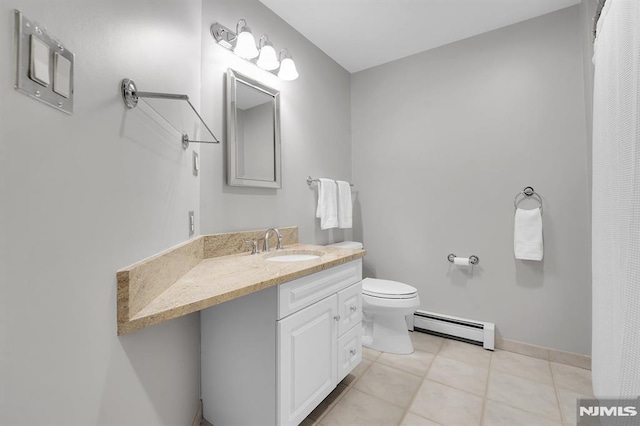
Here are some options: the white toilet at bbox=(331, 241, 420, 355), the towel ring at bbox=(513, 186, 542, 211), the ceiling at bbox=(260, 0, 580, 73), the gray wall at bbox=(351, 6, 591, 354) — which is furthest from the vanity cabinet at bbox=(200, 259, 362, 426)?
the ceiling at bbox=(260, 0, 580, 73)

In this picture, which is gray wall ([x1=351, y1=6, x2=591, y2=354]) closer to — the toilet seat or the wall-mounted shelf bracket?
the toilet seat

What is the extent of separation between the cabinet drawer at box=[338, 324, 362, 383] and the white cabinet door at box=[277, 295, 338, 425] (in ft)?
0.18

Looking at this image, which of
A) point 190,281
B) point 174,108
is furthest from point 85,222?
point 174,108

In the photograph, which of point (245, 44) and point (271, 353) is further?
point (245, 44)

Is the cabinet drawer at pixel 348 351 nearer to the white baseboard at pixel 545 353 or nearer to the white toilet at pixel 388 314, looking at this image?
the white toilet at pixel 388 314

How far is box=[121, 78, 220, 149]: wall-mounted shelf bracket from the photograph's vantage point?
0.76m

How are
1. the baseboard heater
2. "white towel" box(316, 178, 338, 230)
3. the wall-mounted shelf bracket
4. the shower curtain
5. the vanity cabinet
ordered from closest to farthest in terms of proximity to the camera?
the shower curtain, the wall-mounted shelf bracket, the vanity cabinet, the baseboard heater, "white towel" box(316, 178, 338, 230)

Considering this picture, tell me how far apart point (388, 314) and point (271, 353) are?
1.18 m

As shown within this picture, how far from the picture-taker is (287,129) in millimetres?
2059

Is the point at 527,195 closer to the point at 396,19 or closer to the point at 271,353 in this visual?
the point at 396,19

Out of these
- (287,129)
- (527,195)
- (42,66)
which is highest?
(287,129)

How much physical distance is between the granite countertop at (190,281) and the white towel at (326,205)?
2.36 ft

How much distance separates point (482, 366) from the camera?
1881 mm

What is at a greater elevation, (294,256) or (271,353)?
(294,256)
